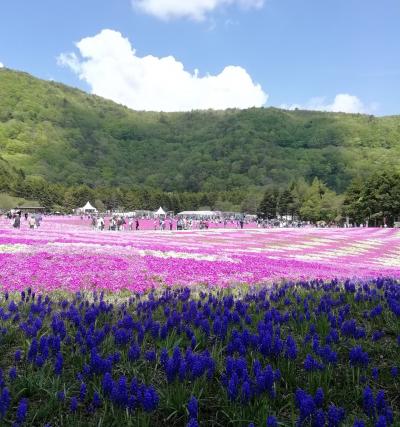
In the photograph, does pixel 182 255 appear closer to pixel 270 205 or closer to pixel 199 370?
pixel 199 370

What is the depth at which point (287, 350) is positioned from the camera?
187 inches

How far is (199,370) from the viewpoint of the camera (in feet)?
13.3

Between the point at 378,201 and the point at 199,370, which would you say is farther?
the point at 378,201

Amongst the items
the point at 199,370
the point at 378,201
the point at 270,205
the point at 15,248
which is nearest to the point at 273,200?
the point at 270,205

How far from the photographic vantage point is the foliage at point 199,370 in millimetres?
3590

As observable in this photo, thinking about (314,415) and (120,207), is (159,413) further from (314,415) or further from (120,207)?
(120,207)

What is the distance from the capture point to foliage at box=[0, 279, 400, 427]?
359cm

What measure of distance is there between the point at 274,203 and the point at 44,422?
142004mm

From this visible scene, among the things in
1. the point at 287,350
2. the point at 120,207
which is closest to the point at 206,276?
→ the point at 287,350

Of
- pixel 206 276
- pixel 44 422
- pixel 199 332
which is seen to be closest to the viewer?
pixel 44 422

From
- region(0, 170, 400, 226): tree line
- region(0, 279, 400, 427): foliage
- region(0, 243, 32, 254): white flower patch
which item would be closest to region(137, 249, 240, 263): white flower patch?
region(0, 243, 32, 254): white flower patch

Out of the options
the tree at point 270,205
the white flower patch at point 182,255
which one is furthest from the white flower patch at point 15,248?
the tree at point 270,205

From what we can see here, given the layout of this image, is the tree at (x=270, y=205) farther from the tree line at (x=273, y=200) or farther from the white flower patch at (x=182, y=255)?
the white flower patch at (x=182, y=255)

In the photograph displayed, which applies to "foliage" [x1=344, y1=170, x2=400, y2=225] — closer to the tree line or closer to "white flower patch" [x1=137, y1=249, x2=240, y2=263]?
the tree line
